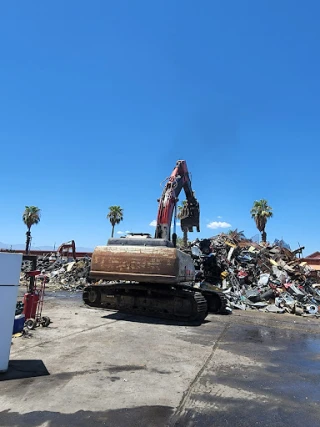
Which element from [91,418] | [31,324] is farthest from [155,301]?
[91,418]

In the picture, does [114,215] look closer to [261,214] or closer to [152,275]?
Answer: [261,214]

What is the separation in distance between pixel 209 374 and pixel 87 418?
235cm

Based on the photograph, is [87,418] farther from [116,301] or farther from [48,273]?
[48,273]

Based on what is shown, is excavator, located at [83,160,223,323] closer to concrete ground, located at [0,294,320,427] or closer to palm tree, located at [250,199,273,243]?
concrete ground, located at [0,294,320,427]

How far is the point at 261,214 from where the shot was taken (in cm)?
4128

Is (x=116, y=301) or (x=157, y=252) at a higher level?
(x=157, y=252)

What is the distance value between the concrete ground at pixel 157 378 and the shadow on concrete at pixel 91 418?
0.01 m

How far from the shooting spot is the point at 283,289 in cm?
1562

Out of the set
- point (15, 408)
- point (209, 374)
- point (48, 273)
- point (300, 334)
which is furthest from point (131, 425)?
point (48, 273)

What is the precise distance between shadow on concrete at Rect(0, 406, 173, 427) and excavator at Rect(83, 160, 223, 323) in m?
5.63

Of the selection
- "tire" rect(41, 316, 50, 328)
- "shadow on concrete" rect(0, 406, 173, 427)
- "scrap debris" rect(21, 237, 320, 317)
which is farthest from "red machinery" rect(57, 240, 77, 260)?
"shadow on concrete" rect(0, 406, 173, 427)

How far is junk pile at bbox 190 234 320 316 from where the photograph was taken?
14344 mm

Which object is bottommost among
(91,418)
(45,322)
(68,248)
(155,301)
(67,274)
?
(91,418)

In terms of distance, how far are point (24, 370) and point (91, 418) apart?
1.97 meters
